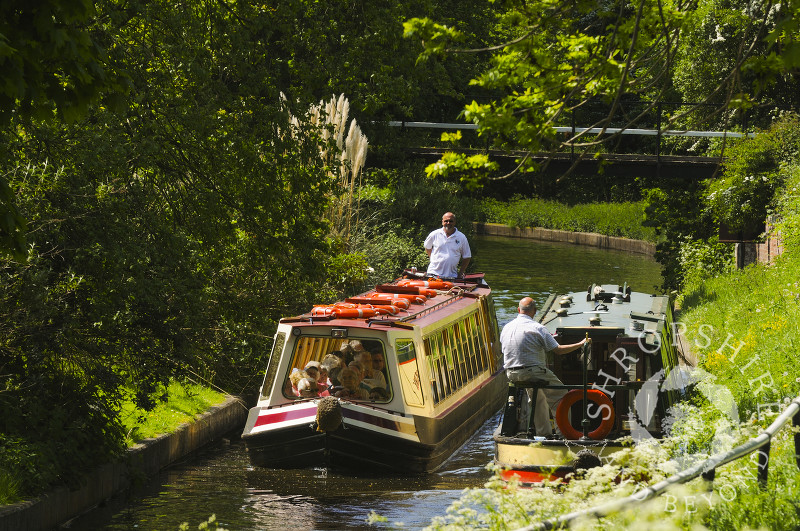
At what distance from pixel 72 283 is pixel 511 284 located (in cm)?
2207

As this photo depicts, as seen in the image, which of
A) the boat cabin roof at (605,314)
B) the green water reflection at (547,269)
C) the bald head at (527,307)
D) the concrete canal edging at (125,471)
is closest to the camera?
the concrete canal edging at (125,471)

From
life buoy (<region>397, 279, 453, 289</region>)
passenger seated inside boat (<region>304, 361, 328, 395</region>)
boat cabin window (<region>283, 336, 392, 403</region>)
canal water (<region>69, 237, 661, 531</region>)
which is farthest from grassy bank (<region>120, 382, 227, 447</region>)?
life buoy (<region>397, 279, 453, 289</region>)

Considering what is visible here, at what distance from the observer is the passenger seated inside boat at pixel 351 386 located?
1215cm

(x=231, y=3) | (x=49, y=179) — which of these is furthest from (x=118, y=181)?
(x=231, y=3)

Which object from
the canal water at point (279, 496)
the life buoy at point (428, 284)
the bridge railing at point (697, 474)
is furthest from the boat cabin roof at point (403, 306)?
the bridge railing at point (697, 474)

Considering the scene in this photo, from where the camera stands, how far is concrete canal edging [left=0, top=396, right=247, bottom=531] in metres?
8.87

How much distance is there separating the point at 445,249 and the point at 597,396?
283 inches

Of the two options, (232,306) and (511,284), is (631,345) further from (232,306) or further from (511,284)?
(511,284)

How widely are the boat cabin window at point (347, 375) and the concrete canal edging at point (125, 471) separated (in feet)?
4.67

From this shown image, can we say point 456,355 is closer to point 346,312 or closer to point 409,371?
point 409,371

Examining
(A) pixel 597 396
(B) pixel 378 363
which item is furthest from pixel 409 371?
(A) pixel 597 396

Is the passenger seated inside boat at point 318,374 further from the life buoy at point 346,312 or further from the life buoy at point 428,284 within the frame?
the life buoy at point 428,284

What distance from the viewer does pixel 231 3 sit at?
47.7ft

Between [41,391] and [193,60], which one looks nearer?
[41,391]
